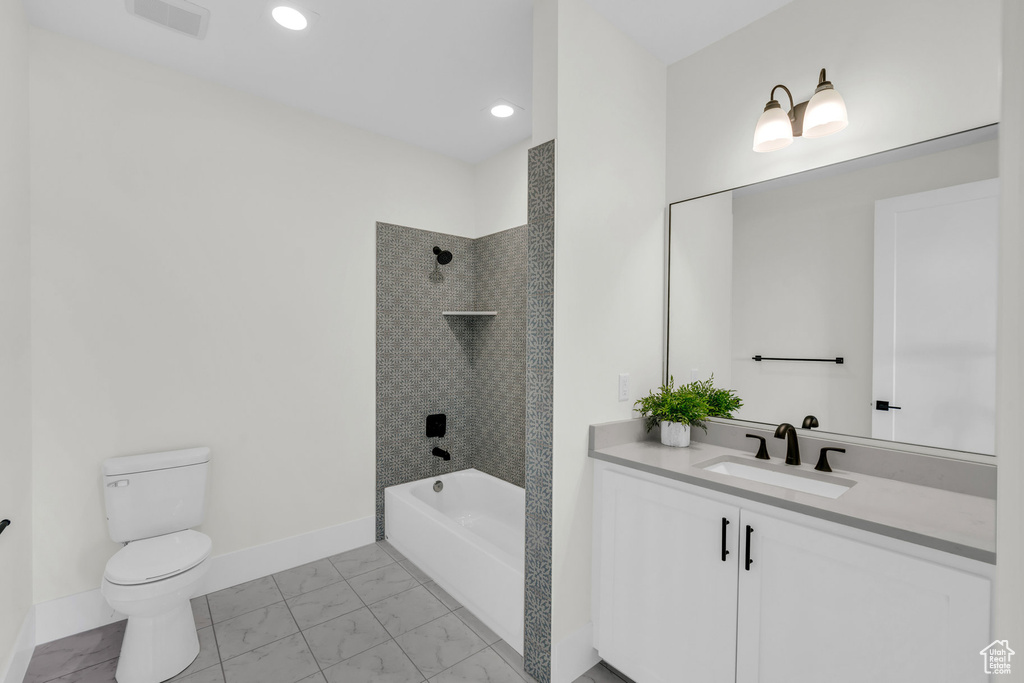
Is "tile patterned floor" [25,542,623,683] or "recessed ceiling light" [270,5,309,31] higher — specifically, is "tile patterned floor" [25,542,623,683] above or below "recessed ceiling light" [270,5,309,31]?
below

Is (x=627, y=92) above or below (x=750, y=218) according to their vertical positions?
above

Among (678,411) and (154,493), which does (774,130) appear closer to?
(678,411)

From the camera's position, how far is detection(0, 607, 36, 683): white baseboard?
1.67 metres

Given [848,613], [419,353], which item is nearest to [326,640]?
[419,353]

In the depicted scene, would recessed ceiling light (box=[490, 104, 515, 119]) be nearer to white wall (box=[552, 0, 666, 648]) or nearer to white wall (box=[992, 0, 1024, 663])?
white wall (box=[552, 0, 666, 648])

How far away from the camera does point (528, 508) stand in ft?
6.25

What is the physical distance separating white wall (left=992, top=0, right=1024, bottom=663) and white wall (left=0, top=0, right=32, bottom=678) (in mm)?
2390

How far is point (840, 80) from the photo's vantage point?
170 centimetres

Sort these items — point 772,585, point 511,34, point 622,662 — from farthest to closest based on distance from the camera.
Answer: point 511,34 → point 622,662 → point 772,585

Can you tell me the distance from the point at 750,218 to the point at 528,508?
1527 millimetres

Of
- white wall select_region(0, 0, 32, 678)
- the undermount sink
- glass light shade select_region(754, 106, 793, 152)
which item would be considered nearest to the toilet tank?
white wall select_region(0, 0, 32, 678)

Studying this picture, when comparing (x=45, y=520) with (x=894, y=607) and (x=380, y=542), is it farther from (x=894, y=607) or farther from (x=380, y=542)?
(x=894, y=607)

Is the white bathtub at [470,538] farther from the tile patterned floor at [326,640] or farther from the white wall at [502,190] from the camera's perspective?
the white wall at [502,190]

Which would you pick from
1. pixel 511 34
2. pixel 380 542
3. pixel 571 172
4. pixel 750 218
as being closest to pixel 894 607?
pixel 750 218
